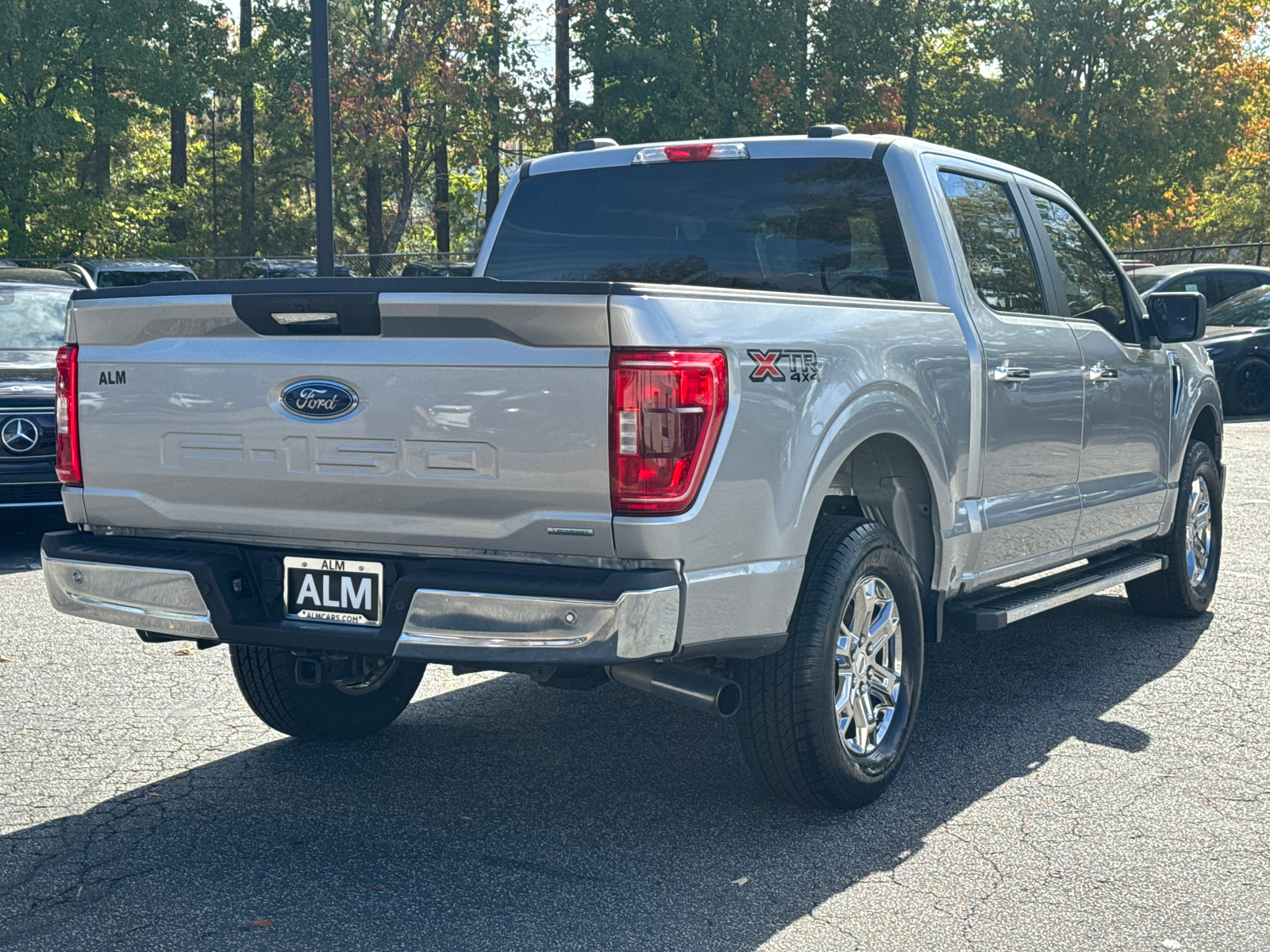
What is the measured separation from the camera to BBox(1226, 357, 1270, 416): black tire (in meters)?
17.8

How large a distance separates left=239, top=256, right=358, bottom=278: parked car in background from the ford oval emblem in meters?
20.7

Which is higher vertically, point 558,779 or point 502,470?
point 502,470

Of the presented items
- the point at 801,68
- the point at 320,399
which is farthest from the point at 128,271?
the point at 801,68

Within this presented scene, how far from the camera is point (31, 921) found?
353 cm

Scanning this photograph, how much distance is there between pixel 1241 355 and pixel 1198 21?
17890 mm

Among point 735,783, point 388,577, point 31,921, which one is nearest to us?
point 31,921

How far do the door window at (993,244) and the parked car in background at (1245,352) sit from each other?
13.1 meters

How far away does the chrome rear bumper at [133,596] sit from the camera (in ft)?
12.9

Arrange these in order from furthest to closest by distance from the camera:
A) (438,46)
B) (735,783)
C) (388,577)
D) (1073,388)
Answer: (438,46), (1073,388), (735,783), (388,577)

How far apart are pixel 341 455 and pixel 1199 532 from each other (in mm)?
5084

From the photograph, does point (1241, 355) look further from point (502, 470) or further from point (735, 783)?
point (502, 470)

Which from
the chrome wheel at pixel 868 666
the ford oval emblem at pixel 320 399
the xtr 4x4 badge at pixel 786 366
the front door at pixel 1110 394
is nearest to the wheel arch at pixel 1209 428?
the front door at pixel 1110 394

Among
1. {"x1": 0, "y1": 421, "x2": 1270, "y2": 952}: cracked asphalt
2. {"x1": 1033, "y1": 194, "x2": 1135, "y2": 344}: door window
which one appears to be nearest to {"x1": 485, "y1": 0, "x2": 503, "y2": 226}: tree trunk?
{"x1": 1033, "y1": 194, "x2": 1135, "y2": 344}: door window

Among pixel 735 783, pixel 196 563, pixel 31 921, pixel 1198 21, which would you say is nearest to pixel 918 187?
pixel 735 783
